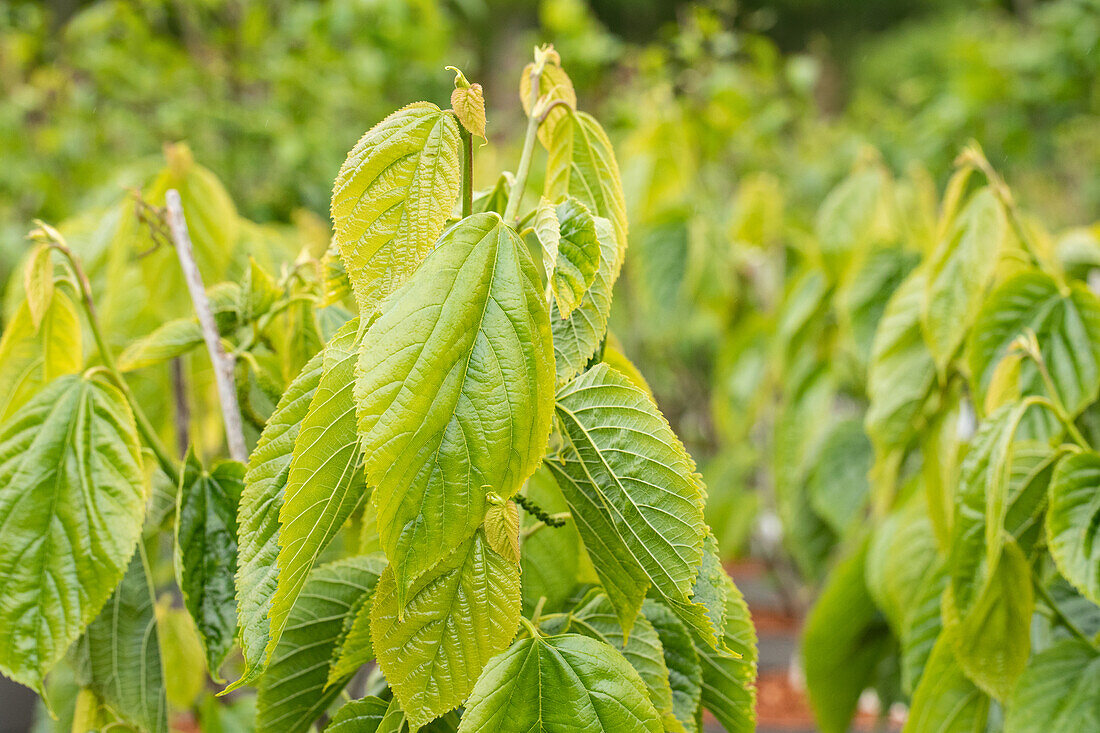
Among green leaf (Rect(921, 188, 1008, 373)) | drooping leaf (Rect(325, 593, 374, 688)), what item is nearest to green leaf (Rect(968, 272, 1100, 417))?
green leaf (Rect(921, 188, 1008, 373))

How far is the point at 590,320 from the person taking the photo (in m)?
0.51

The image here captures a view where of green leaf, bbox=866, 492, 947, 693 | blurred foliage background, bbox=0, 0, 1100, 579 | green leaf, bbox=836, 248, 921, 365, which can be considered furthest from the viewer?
blurred foliage background, bbox=0, 0, 1100, 579

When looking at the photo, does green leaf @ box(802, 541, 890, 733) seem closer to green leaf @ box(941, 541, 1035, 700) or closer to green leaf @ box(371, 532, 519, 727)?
green leaf @ box(941, 541, 1035, 700)

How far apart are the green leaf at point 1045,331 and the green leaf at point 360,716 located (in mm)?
631

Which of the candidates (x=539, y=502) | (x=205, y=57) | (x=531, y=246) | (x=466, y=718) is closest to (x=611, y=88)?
(x=205, y=57)

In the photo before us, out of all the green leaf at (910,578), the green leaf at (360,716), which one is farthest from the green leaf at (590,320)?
the green leaf at (910,578)

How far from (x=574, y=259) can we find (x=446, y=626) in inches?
7.8

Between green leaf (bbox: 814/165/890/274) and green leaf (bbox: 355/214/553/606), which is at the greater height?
green leaf (bbox: 814/165/890/274)

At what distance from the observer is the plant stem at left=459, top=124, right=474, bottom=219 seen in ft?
1.64

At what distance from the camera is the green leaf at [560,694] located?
0.46 meters

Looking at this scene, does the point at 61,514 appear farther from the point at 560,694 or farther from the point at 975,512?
the point at 975,512

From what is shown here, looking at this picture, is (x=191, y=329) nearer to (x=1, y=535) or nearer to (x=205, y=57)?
(x=1, y=535)

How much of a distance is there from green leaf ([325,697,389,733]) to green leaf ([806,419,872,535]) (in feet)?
4.19

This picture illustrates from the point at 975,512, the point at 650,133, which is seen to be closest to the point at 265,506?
the point at 975,512
